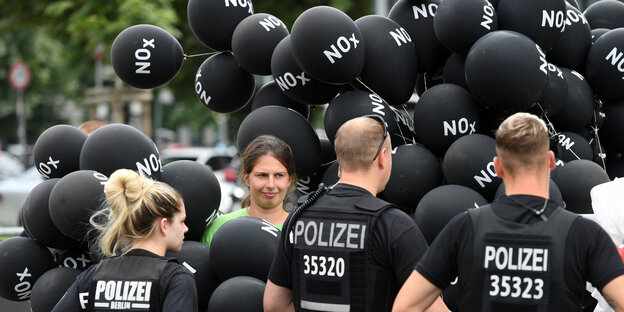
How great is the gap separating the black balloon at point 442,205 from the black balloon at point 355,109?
0.55 m

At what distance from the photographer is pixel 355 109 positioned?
4355mm

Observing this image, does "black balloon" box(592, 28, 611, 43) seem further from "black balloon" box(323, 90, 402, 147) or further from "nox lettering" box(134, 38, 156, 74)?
"nox lettering" box(134, 38, 156, 74)

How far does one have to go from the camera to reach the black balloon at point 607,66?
4.62 meters

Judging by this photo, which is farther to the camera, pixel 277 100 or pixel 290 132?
pixel 277 100

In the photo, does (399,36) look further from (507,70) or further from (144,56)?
(144,56)

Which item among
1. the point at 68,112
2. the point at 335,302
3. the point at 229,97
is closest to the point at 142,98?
the point at 229,97

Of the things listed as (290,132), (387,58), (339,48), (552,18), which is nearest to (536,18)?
(552,18)

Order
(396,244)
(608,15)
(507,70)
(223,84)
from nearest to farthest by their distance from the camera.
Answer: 1. (396,244)
2. (507,70)
3. (223,84)
4. (608,15)

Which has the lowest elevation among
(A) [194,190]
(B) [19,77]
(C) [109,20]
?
(B) [19,77]

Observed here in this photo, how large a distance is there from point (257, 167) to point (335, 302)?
1.30 meters

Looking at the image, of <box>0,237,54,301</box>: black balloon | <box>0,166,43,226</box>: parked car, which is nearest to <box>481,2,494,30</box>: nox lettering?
<box>0,237,54,301</box>: black balloon

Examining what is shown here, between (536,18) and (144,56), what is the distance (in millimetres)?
2356

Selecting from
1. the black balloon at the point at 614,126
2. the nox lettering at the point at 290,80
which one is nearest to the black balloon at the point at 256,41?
the nox lettering at the point at 290,80

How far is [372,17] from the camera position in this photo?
4586 millimetres
